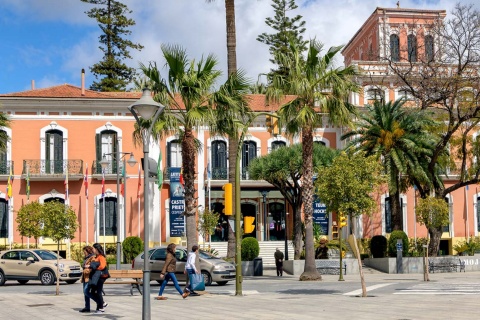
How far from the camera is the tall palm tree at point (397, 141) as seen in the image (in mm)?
38938

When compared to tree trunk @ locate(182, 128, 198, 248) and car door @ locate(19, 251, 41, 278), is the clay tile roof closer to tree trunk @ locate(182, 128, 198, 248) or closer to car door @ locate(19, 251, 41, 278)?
car door @ locate(19, 251, 41, 278)

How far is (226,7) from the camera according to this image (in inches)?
1220

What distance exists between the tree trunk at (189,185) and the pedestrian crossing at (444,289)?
652cm

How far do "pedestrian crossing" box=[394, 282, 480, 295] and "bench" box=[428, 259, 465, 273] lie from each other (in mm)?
10220

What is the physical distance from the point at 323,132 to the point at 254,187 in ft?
18.5

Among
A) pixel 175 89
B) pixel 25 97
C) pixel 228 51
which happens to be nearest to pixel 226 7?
pixel 228 51

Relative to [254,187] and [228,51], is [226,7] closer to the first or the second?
[228,51]

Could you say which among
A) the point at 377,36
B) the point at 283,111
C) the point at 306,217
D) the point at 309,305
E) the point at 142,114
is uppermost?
the point at 377,36

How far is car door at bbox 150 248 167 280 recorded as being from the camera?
28.7 m

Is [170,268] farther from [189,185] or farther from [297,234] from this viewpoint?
[297,234]

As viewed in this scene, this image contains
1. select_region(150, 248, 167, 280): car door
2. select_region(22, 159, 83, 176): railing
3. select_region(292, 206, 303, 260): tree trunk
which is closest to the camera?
select_region(150, 248, 167, 280): car door

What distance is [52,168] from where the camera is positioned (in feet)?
149

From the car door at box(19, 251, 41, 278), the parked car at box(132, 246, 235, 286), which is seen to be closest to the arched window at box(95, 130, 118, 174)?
the car door at box(19, 251, 41, 278)

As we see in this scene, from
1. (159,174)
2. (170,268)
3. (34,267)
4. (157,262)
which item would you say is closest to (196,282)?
(170,268)
